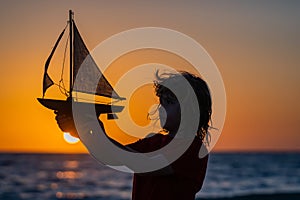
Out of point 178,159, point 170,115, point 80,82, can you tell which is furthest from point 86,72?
point 178,159

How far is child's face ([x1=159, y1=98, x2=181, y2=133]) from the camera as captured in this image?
3697 mm

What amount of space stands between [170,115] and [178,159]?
23 cm

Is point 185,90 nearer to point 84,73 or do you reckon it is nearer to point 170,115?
point 170,115

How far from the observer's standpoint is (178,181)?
3.73m

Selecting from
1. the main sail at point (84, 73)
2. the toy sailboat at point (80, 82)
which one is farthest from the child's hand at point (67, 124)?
the main sail at point (84, 73)

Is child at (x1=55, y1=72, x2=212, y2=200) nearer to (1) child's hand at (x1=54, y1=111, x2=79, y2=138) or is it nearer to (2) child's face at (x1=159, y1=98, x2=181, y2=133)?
(2) child's face at (x1=159, y1=98, x2=181, y2=133)

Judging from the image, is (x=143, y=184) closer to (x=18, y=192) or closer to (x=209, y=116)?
(x=209, y=116)

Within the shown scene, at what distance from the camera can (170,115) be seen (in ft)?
12.1

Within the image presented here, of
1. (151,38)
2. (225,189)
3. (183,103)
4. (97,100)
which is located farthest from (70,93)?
(225,189)

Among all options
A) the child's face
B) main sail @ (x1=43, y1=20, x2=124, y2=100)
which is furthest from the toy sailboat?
the child's face

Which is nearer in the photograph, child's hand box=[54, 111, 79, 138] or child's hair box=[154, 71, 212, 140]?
child's hand box=[54, 111, 79, 138]

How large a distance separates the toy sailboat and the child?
0.23 m

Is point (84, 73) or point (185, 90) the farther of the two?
point (84, 73)

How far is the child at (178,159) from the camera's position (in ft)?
12.0
